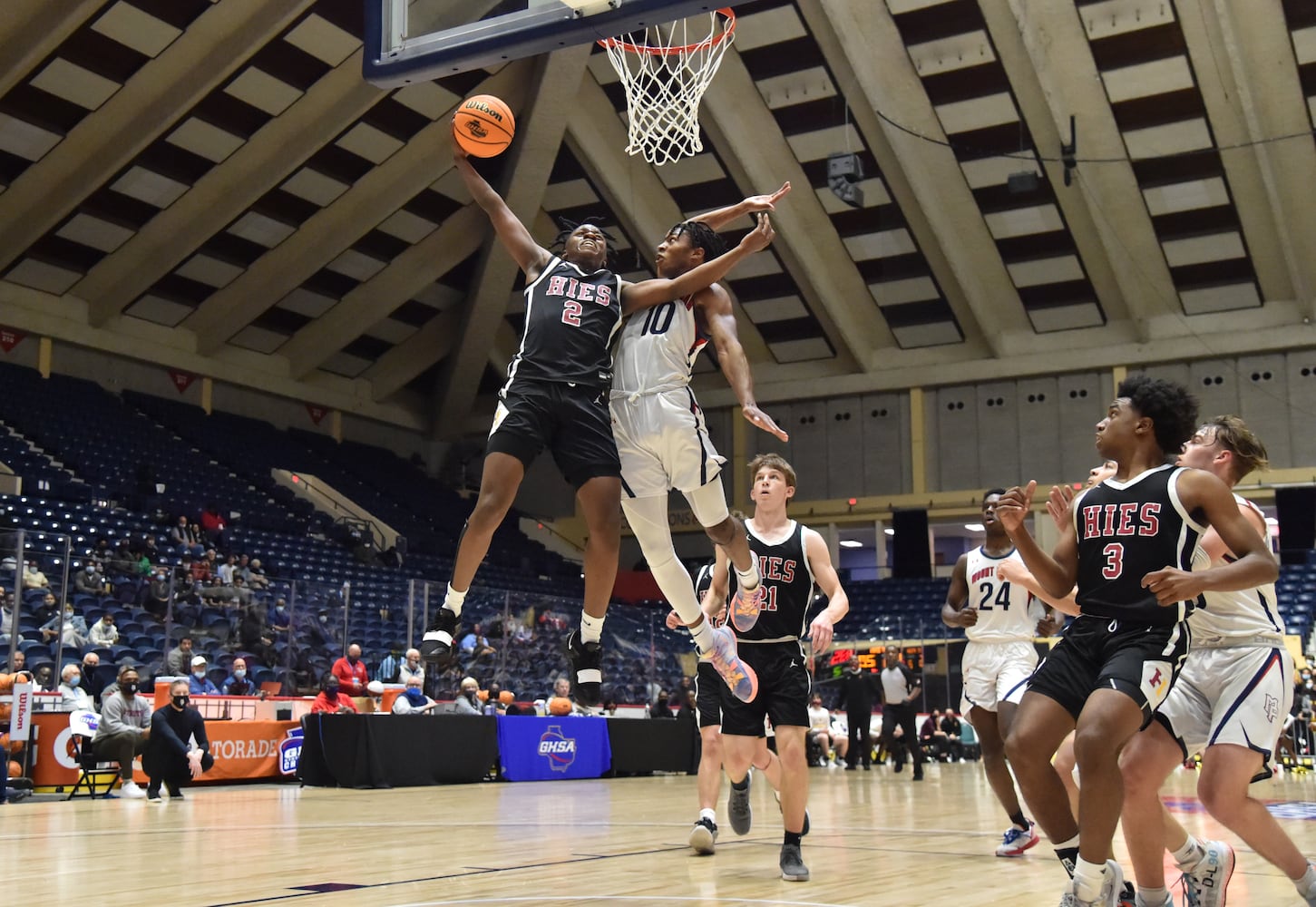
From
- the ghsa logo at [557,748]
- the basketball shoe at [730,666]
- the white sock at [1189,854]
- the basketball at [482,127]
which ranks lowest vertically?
the ghsa logo at [557,748]

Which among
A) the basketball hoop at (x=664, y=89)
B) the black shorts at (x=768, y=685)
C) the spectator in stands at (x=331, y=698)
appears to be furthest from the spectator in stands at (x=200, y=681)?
the black shorts at (x=768, y=685)

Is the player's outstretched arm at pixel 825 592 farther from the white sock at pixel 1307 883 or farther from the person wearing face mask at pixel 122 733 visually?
the person wearing face mask at pixel 122 733

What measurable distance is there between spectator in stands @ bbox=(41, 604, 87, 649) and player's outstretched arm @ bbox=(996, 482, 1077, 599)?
12.0 metres

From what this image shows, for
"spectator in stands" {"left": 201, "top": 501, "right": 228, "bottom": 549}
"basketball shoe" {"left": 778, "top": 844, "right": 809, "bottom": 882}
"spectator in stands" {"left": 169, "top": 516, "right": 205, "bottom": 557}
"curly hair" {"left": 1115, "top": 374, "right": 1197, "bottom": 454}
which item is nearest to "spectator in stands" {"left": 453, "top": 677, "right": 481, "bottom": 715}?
"spectator in stands" {"left": 169, "top": 516, "right": 205, "bottom": 557}

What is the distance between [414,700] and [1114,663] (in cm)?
1271

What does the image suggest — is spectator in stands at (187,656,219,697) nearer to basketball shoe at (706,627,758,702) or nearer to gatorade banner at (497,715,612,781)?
gatorade banner at (497,715,612,781)

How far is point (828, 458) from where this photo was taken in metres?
33.7

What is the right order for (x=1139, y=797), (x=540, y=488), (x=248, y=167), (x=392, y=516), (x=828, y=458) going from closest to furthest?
(x=1139, y=797) → (x=248, y=167) → (x=392, y=516) → (x=828, y=458) → (x=540, y=488)

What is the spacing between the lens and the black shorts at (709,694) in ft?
23.9

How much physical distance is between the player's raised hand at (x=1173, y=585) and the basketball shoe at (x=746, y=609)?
262 cm

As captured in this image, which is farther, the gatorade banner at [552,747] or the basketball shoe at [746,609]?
the gatorade banner at [552,747]

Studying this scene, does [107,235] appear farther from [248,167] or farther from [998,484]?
[998,484]

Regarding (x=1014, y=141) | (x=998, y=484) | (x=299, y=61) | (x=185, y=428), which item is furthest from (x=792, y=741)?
(x=998, y=484)

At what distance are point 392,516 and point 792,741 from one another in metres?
24.8
